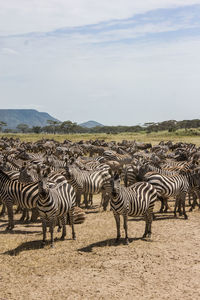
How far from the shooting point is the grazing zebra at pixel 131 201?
9247mm

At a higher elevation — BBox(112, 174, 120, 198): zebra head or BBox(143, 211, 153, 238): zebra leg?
BBox(112, 174, 120, 198): zebra head

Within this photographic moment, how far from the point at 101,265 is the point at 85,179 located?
5.42 meters

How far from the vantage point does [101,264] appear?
8.22 metres

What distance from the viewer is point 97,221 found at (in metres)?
12.0

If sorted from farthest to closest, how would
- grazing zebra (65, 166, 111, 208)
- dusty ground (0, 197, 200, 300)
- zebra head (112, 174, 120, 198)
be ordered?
grazing zebra (65, 166, 111, 208) → zebra head (112, 174, 120, 198) → dusty ground (0, 197, 200, 300)

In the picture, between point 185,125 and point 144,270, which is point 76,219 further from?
point 185,125

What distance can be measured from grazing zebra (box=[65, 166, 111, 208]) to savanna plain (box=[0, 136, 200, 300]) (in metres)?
2.10

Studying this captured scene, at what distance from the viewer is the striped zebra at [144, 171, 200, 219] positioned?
12070 mm

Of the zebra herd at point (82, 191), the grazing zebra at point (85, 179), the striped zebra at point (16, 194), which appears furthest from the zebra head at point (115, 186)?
the grazing zebra at point (85, 179)

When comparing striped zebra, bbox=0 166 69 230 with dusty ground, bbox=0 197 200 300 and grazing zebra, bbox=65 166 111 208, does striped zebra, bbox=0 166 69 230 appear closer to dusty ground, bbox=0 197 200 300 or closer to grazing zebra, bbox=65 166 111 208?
dusty ground, bbox=0 197 200 300

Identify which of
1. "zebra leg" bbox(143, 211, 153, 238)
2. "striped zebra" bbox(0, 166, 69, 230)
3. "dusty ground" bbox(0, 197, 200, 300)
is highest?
"striped zebra" bbox(0, 166, 69, 230)

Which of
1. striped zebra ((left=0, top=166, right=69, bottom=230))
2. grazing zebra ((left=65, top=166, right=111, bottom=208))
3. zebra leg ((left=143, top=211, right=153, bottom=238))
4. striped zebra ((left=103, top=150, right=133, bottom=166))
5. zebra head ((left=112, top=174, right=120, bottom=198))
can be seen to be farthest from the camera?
striped zebra ((left=103, top=150, right=133, bottom=166))

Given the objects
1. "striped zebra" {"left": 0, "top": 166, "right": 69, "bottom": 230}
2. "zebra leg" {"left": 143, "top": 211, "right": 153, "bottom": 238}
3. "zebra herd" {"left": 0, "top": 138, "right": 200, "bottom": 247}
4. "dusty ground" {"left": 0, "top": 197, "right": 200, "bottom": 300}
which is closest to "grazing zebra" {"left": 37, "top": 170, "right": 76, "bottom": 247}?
"zebra herd" {"left": 0, "top": 138, "right": 200, "bottom": 247}

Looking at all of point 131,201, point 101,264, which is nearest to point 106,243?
point 131,201
